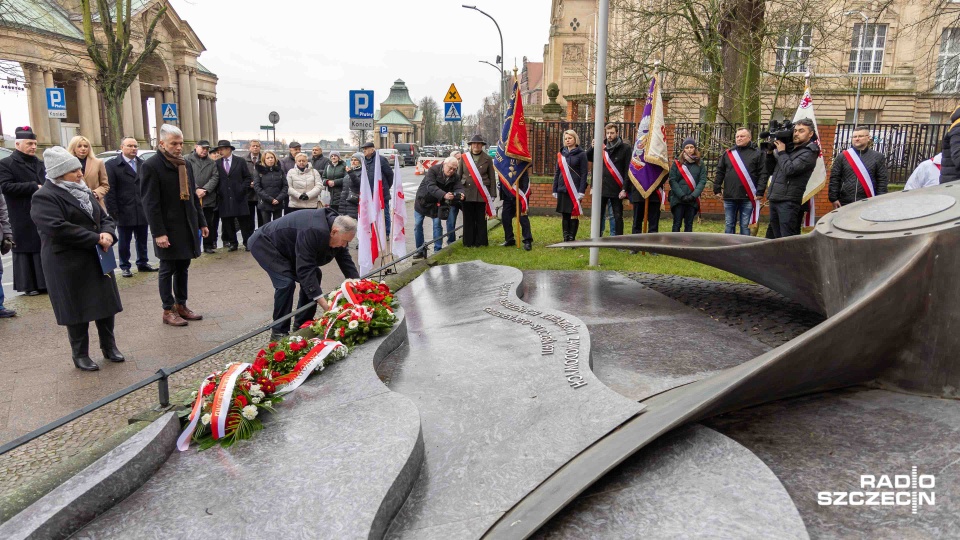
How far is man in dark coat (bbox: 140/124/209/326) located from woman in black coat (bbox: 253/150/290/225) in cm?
434

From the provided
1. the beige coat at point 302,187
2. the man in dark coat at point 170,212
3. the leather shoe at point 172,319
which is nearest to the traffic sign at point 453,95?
the beige coat at point 302,187

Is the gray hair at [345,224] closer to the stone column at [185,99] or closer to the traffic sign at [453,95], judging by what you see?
the traffic sign at [453,95]

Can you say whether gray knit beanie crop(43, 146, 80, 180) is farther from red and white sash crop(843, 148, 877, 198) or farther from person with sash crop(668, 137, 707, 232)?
red and white sash crop(843, 148, 877, 198)

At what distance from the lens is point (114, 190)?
9391 millimetres

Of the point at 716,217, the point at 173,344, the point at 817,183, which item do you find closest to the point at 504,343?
the point at 173,344

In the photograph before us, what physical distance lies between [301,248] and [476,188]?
5104 millimetres

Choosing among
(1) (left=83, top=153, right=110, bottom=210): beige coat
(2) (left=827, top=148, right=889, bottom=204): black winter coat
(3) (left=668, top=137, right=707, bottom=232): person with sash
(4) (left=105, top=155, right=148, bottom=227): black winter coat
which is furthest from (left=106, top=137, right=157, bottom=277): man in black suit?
(2) (left=827, top=148, right=889, bottom=204): black winter coat

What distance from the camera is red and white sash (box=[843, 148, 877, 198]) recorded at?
852cm

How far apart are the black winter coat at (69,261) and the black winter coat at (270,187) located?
19.4ft

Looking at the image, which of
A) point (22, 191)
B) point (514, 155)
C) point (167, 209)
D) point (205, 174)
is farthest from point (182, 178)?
point (514, 155)

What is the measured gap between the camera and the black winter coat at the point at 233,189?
11289 millimetres

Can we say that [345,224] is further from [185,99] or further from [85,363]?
[185,99]

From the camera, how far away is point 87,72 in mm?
35406

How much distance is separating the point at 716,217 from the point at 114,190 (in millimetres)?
12508
